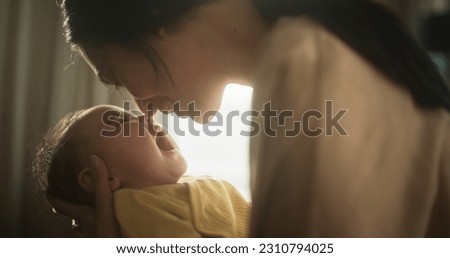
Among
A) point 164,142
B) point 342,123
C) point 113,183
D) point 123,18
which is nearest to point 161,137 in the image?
point 164,142

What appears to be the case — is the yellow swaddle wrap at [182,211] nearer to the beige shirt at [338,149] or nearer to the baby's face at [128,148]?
the baby's face at [128,148]

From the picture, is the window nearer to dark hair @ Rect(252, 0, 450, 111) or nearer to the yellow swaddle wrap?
the yellow swaddle wrap

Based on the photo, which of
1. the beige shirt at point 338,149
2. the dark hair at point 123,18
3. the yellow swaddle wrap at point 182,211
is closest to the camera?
the beige shirt at point 338,149

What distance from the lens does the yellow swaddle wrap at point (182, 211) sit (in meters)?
0.83

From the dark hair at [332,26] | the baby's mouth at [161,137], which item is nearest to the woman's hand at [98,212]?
the baby's mouth at [161,137]

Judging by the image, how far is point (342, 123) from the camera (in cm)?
61

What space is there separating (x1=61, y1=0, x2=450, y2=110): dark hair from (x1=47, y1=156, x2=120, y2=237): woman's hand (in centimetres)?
24

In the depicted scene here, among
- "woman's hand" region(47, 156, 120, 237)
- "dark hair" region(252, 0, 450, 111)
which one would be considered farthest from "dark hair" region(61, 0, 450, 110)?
"woman's hand" region(47, 156, 120, 237)

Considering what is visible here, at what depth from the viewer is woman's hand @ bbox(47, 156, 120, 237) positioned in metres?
0.86

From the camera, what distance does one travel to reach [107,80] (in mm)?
829

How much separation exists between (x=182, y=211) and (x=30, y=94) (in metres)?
0.37
